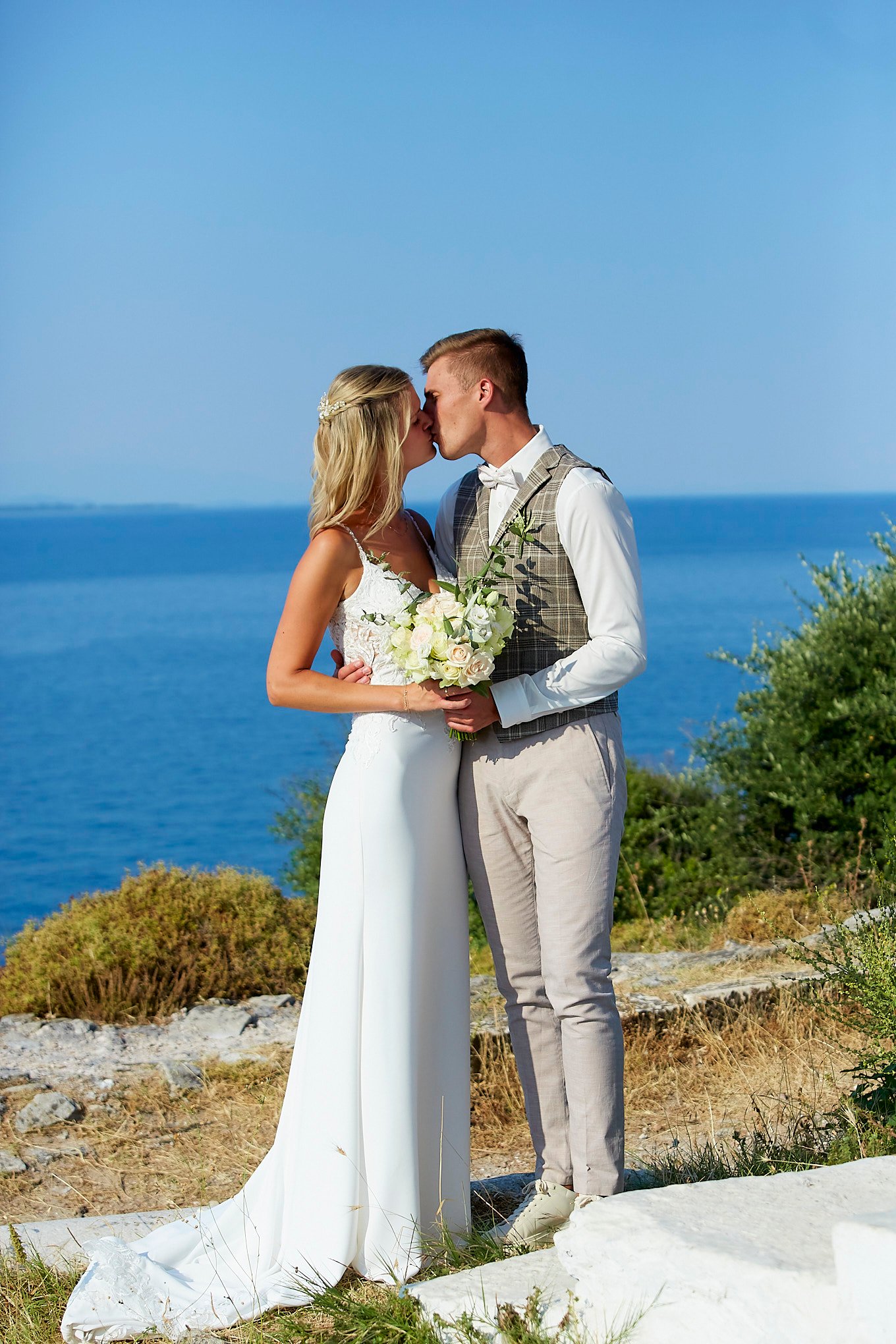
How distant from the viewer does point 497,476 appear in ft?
12.7

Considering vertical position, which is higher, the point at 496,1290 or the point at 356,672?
the point at 356,672

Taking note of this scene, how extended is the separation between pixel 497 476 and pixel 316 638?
2.51 ft

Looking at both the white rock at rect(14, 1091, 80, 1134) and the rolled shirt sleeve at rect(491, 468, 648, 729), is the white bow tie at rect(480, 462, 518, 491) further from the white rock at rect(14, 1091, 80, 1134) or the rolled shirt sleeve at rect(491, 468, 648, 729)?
the white rock at rect(14, 1091, 80, 1134)

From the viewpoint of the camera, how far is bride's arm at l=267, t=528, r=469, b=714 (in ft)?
12.2

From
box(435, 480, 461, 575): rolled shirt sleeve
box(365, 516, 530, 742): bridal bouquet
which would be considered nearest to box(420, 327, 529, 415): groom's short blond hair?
box(435, 480, 461, 575): rolled shirt sleeve

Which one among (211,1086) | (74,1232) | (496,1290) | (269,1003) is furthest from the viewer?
(269,1003)

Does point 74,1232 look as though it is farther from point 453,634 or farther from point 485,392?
point 485,392

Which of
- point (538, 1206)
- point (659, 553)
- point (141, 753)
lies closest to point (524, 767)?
point (538, 1206)

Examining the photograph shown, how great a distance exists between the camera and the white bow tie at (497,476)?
3836mm

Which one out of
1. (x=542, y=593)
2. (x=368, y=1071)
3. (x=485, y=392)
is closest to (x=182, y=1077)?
(x=368, y=1071)

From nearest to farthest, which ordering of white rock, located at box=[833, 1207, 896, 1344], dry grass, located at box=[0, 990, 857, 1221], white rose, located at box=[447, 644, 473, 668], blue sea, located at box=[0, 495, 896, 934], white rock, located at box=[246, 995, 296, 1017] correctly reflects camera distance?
white rock, located at box=[833, 1207, 896, 1344], white rose, located at box=[447, 644, 473, 668], dry grass, located at box=[0, 990, 857, 1221], white rock, located at box=[246, 995, 296, 1017], blue sea, located at box=[0, 495, 896, 934]

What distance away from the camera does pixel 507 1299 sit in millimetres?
2955

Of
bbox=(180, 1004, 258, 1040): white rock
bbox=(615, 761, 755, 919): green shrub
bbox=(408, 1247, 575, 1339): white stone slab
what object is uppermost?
bbox=(615, 761, 755, 919): green shrub

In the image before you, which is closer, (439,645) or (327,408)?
(439,645)
